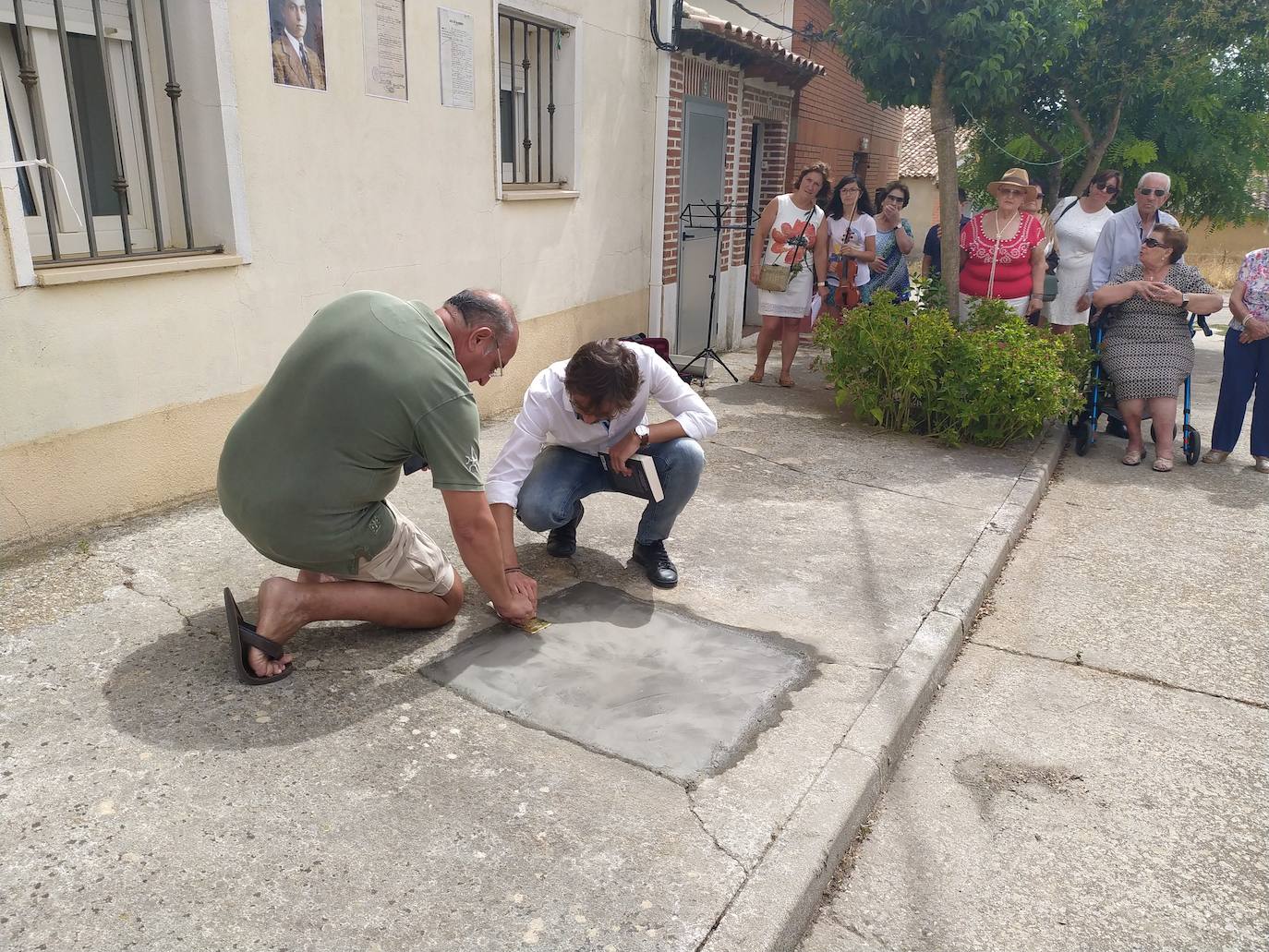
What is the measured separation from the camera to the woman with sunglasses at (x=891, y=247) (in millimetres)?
8797

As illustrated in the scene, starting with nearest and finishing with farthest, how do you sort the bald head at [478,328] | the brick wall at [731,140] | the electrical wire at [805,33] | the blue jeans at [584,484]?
the bald head at [478,328]
the blue jeans at [584,484]
the electrical wire at [805,33]
the brick wall at [731,140]

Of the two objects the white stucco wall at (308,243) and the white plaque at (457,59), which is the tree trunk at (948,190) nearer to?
the white stucco wall at (308,243)

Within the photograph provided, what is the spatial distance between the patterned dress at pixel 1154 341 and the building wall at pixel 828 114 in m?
6.41

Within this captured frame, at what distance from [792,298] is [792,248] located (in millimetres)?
417

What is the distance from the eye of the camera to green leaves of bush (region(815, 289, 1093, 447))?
619 cm

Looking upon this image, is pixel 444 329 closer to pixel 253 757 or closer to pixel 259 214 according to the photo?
pixel 253 757

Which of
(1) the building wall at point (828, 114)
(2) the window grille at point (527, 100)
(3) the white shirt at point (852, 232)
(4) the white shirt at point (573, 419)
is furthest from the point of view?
(1) the building wall at point (828, 114)

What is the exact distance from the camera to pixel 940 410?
6.64 meters

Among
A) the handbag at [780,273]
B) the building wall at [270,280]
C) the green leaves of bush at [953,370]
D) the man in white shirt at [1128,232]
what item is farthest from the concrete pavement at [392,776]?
the handbag at [780,273]

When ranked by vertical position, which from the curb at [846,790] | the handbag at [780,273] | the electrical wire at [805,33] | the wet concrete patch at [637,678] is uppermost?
the electrical wire at [805,33]

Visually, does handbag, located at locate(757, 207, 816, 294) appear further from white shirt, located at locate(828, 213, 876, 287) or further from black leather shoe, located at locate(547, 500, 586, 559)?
black leather shoe, located at locate(547, 500, 586, 559)

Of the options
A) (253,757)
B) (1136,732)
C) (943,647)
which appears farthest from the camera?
(943,647)

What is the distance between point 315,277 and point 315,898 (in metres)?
3.75

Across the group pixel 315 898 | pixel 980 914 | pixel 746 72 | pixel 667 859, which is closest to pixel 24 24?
pixel 315 898
